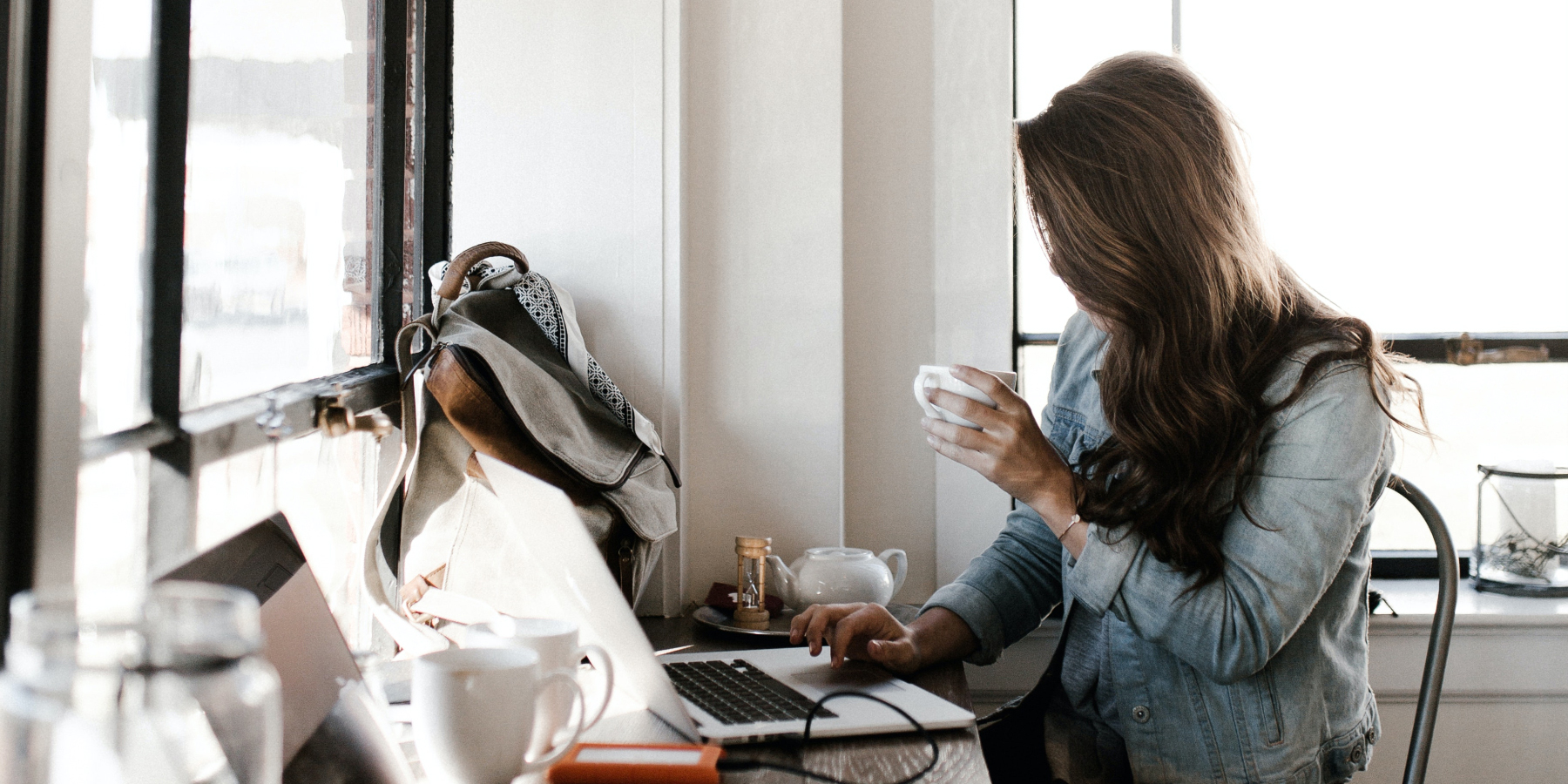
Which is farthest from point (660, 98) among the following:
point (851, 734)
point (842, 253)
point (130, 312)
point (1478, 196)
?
point (1478, 196)

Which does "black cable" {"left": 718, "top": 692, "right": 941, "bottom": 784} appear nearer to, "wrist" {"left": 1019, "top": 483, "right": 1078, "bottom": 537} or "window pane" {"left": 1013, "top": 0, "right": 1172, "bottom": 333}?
"wrist" {"left": 1019, "top": 483, "right": 1078, "bottom": 537}

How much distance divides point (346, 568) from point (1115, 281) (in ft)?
3.47

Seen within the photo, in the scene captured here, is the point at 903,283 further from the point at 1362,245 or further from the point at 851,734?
the point at 851,734

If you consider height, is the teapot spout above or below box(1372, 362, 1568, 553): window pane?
below

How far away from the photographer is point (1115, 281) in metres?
1.26

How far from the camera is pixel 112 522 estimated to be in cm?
83

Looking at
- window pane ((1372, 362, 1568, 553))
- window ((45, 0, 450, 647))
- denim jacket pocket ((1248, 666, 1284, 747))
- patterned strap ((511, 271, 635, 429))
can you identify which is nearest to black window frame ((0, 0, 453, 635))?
window ((45, 0, 450, 647))

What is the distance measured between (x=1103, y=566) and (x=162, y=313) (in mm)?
962

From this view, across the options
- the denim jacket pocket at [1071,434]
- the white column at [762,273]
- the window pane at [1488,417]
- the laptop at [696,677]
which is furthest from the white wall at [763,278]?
the window pane at [1488,417]

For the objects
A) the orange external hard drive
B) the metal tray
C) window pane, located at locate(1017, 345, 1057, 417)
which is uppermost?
window pane, located at locate(1017, 345, 1057, 417)

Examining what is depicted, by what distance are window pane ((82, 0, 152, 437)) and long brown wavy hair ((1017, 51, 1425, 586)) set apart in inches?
37.1

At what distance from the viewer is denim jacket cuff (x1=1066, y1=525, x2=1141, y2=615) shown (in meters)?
1.20

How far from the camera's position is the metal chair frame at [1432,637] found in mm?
1301

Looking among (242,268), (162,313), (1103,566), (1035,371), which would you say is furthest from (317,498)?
(1035,371)
